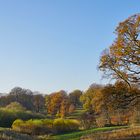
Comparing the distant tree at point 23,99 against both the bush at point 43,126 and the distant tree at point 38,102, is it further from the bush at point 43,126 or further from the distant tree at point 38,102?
the bush at point 43,126

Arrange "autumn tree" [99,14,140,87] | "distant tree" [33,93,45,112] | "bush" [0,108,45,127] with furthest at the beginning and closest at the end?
"distant tree" [33,93,45,112] → "bush" [0,108,45,127] → "autumn tree" [99,14,140,87]

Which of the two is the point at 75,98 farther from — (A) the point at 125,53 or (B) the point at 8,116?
(A) the point at 125,53

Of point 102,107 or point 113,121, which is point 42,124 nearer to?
point 113,121

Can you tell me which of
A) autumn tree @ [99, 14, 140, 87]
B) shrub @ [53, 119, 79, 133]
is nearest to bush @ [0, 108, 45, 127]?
shrub @ [53, 119, 79, 133]

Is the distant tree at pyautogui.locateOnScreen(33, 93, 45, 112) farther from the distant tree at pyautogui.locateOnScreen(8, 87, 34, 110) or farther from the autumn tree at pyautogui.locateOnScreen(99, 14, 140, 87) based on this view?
the autumn tree at pyautogui.locateOnScreen(99, 14, 140, 87)

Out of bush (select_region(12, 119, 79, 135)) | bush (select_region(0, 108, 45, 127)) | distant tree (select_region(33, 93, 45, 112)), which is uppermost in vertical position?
distant tree (select_region(33, 93, 45, 112))

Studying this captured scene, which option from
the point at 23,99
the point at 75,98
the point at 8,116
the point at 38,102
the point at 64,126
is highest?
the point at 75,98

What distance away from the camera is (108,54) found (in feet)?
112

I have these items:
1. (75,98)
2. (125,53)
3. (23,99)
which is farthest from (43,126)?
(75,98)

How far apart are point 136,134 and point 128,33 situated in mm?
9595

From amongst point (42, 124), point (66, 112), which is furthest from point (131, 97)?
point (66, 112)

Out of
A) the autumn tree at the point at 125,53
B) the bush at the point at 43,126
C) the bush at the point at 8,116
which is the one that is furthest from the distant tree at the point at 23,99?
the autumn tree at the point at 125,53

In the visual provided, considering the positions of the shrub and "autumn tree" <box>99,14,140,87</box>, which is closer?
"autumn tree" <box>99,14,140,87</box>

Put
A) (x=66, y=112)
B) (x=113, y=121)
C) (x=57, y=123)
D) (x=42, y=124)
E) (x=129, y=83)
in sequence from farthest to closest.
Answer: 1. (x=66, y=112)
2. (x=113, y=121)
3. (x=57, y=123)
4. (x=42, y=124)
5. (x=129, y=83)
